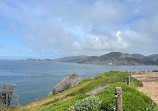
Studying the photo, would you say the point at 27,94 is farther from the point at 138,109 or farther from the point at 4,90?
the point at 138,109

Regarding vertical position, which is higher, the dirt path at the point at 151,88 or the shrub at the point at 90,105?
the shrub at the point at 90,105

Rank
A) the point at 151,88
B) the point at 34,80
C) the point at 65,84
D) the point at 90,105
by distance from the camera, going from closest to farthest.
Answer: the point at 90,105, the point at 151,88, the point at 65,84, the point at 34,80

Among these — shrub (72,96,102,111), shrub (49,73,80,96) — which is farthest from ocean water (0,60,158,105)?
shrub (72,96,102,111)

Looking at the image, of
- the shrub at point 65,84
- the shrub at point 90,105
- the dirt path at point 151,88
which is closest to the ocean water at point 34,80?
the shrub at point 65,84

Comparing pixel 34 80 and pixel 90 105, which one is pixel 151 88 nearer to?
pixel 90 105

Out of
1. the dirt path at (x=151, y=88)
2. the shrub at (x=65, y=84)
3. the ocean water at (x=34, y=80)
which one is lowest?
the ocean water at (x=34, y=80)

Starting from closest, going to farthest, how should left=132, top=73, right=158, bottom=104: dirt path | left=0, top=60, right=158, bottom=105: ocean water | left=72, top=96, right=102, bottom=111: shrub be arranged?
left=72, top=96, right=102, bottom=111: shrub → left=132, top=73, right=158, bottom=104: dirt path → left=0, top=60, right=158, bottom=105: ocean water

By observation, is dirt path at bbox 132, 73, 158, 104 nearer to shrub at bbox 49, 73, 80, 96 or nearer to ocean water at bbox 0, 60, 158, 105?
shrub at bbox 49, 73, 80, 96

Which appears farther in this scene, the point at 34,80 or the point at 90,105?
the point at 34,80

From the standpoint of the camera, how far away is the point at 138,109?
6.76 meters

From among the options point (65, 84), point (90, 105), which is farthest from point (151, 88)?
point (65, 84)

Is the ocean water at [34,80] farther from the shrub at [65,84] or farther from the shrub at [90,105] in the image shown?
the shrub at [90,105]

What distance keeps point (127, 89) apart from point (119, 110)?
209 inches

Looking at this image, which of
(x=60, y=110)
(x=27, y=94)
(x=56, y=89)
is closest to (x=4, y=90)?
(x=56, y=89)
